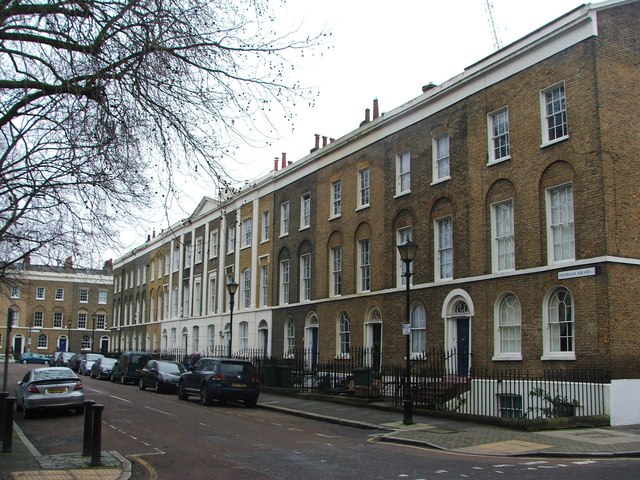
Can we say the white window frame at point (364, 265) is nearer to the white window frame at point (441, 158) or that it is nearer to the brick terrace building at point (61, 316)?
the white window frame at point (441, 158)

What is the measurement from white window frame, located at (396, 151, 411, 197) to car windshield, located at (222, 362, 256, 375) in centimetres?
943

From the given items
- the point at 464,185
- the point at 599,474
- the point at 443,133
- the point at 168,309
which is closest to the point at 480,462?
the point at 599,474

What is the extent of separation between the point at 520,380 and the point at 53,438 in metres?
13.2

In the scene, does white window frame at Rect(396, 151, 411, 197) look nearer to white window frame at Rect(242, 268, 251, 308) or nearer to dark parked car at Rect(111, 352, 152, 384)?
white window frame at Rect(242, 268, 251, 308)

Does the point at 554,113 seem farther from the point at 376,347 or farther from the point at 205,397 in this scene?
the point at 205,397

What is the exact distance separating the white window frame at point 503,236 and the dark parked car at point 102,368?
2811 centimetres

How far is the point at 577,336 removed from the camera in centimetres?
1952

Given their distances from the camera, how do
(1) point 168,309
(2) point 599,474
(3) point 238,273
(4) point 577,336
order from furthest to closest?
(1) point 168,309 < (3) point 238,273 < (4) point 577,336 < (2) point 599,474

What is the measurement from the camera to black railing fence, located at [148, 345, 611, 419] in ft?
61.6

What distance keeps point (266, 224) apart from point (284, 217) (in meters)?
2.23

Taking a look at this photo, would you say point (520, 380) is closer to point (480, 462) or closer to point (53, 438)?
point (480, 462)

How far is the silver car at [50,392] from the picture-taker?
19516 mm

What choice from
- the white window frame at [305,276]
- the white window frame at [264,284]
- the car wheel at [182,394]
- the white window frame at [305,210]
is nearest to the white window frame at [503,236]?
the car wheel at [182,394]

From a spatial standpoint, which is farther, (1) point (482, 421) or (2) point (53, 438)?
(1) point (482, 421)
